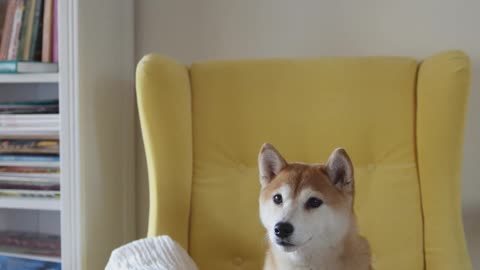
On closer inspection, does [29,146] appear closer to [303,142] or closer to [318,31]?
[303,142]

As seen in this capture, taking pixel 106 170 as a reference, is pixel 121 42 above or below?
above

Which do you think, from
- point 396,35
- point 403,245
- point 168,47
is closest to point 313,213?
point 403,245

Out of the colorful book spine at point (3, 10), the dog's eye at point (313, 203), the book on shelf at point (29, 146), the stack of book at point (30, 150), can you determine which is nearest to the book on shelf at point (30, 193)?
the stack of book at point (30, 150)

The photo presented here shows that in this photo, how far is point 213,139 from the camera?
145 centimetres

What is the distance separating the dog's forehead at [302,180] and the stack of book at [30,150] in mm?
723

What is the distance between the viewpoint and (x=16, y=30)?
1.53 meters

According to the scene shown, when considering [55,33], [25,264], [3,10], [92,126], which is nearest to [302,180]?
[92,126]

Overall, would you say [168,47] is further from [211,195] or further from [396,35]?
[396,35]

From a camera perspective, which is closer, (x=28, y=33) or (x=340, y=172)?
(x=340, y=172)

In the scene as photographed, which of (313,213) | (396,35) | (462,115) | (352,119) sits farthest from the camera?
(396,35)

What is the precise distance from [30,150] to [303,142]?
0.77m

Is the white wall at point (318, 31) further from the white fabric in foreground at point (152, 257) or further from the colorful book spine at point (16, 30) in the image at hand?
the white fabric in foreground at point (152, 257)

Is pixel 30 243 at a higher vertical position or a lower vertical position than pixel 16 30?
lower

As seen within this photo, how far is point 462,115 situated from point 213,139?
628 mm
